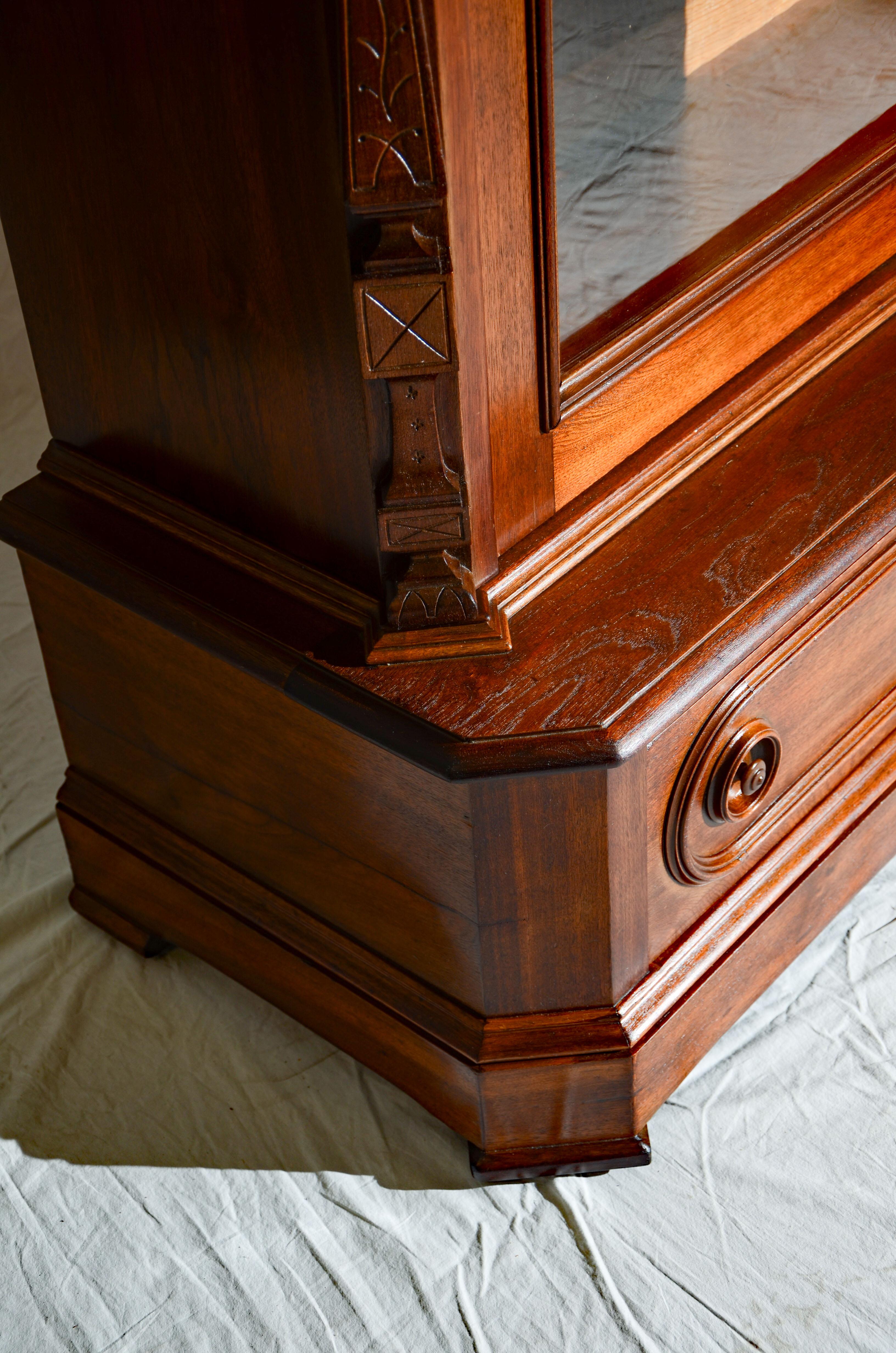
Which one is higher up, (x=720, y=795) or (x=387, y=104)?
(x=387, y=104)

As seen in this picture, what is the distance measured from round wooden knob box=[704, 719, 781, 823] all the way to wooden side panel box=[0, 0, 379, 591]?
0.82ft

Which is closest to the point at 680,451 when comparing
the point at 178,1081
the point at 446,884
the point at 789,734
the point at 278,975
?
the point at 789,734

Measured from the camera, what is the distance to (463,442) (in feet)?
2.46

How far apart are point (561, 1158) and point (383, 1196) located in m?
0.12

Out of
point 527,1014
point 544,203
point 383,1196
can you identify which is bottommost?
point 383,1196

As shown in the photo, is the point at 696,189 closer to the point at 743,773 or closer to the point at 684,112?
the point at 684,112

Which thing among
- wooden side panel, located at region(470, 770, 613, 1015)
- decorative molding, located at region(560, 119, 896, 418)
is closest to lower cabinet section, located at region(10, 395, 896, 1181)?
wooden side panel, located at region(470, 770, 613, 1015)

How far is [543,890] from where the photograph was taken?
847 mm

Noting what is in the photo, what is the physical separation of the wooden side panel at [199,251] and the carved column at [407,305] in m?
0.03

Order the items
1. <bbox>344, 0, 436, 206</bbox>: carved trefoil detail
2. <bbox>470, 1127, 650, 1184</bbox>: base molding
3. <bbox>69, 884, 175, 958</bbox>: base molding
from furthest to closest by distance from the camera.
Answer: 1. <bbox>69, 884, 175, 958</bbox>: base molding
2. <bbox>470, 1127, 650, 1184</bbox>: base molding
3. <bbox>344, 0, 436, 206</bbox>: carved trefoil detail

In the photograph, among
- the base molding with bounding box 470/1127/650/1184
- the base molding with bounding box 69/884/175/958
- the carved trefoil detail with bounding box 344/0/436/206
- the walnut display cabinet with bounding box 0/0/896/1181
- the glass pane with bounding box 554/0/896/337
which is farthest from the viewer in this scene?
the base molding with bounding box 69/884/175/958

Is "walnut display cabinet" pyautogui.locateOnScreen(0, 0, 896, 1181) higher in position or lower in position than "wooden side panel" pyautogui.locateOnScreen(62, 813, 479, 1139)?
higher

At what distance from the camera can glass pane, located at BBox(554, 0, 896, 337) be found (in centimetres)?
83

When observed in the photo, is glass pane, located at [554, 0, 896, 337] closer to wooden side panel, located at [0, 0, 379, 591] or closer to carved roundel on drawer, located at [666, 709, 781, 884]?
wooden side panel, located at [0, 0, 379, 591]
